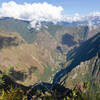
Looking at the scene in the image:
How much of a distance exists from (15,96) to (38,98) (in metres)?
6.23

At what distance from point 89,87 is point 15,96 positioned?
681cm

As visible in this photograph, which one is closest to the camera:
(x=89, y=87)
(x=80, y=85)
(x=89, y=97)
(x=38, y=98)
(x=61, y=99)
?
(x=89, y=97)

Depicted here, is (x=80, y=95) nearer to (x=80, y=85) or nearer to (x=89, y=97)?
(x=89, y=97)

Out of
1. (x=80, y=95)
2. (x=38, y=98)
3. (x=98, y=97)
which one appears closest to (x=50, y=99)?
(x=80, y=95)

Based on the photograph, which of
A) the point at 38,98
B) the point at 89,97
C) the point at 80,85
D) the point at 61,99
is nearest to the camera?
the point at 89,97

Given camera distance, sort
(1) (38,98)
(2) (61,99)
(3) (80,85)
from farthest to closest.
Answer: (1) (38,98)
(2) (61,99)
(3) (80,85)

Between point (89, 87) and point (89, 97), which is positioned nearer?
point (89, 97)

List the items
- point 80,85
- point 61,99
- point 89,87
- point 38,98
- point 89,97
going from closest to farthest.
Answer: point 89,97
point 89,87
point 80,85
point 61,99
point 38,98

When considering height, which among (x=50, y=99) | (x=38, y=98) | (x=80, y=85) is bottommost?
(x=38, y=98)

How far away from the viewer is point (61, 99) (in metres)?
19.4

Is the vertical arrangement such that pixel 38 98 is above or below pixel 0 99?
below

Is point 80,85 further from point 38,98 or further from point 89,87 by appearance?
point 38,98

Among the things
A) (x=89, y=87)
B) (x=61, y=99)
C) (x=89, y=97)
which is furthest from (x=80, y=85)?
(x=61, y=99)

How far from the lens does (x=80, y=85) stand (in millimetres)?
16969
